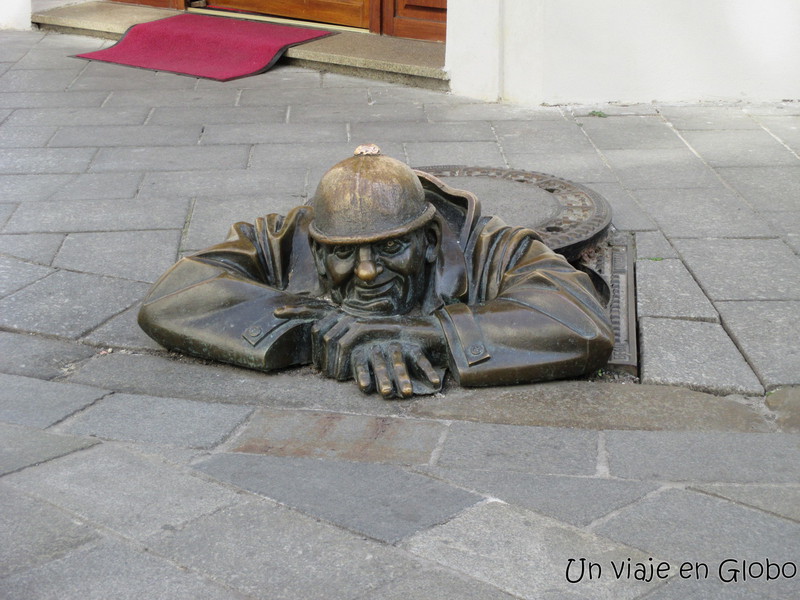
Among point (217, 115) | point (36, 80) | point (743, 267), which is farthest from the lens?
point (36, 80)

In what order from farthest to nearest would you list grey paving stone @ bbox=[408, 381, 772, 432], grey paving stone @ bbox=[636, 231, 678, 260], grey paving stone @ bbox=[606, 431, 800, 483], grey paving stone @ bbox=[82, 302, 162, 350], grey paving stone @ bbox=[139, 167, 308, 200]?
grey paving stone @ bbox=[139, 167, 308, 200]
grey paving stone @ bbox=[636, 231, 678, 260]
grey paving stone @ bbox=[82, 302, 162, 350]
grey paving stone @ bbox=[408, 381, 772, 432]
grey paving stone @ bbox=[606, 431, 800, 483]

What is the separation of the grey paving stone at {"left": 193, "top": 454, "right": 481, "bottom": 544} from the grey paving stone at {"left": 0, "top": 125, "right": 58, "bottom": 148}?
4.10 m

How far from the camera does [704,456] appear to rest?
294cm

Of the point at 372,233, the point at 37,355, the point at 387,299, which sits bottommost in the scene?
the point at 37,355

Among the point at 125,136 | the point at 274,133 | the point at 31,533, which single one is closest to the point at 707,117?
the point at 274,133

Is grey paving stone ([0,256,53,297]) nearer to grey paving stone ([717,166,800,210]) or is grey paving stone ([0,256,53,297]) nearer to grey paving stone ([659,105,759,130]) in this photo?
grey paving stone ([717,166,800,210])

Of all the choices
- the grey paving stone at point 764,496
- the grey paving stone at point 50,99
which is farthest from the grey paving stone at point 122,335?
the grey paving stone at point 50,99

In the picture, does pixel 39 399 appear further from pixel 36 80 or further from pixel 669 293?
pixel 36 80

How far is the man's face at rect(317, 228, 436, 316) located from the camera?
335cm

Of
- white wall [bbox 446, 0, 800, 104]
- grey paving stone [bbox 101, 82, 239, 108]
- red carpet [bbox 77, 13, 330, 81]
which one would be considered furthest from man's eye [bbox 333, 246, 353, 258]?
red carpet [bbox 77, 13, 330, 81]

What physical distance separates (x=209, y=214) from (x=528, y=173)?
66.2 inches

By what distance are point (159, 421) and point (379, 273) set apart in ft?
2.79

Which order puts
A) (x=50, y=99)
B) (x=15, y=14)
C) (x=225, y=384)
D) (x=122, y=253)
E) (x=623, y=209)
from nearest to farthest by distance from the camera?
(x=225, y=384), (x=122, y=253), (x=623, y=209), (x=50, y=99), (x=15, y=14)

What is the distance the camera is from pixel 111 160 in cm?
607
